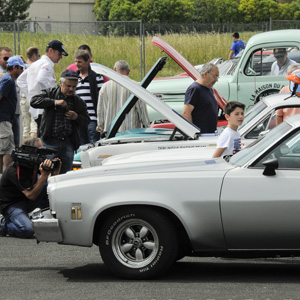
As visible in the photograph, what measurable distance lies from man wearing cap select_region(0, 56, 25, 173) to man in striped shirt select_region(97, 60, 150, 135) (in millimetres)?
1354

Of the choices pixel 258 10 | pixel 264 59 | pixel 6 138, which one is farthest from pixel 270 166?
pixel 258 10

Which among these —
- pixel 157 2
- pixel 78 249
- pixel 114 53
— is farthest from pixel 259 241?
pixel 157 2

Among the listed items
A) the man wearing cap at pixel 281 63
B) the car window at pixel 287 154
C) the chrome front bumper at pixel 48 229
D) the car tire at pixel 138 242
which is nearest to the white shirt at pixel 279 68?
the man wearing cap at pixel 281 63

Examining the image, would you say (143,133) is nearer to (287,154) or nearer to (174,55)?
(174,55)

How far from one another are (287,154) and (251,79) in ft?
28.2

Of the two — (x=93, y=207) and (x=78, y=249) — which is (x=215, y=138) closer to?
(x=78, y=249)

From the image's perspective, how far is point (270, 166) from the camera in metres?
6.56

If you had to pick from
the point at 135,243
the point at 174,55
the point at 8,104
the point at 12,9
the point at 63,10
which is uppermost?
the point at 63,10

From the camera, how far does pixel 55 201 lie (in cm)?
694

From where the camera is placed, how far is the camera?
9102 mm

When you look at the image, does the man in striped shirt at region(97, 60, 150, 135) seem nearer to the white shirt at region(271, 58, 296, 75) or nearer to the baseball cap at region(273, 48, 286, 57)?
the white shirt at region(271, 58, 296, 75)

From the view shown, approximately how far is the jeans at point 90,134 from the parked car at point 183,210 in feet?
16.8

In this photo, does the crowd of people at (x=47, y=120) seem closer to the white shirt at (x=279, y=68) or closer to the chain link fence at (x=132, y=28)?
the white shirt at (x=279, y=68)

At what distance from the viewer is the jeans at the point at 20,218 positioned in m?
9.16
